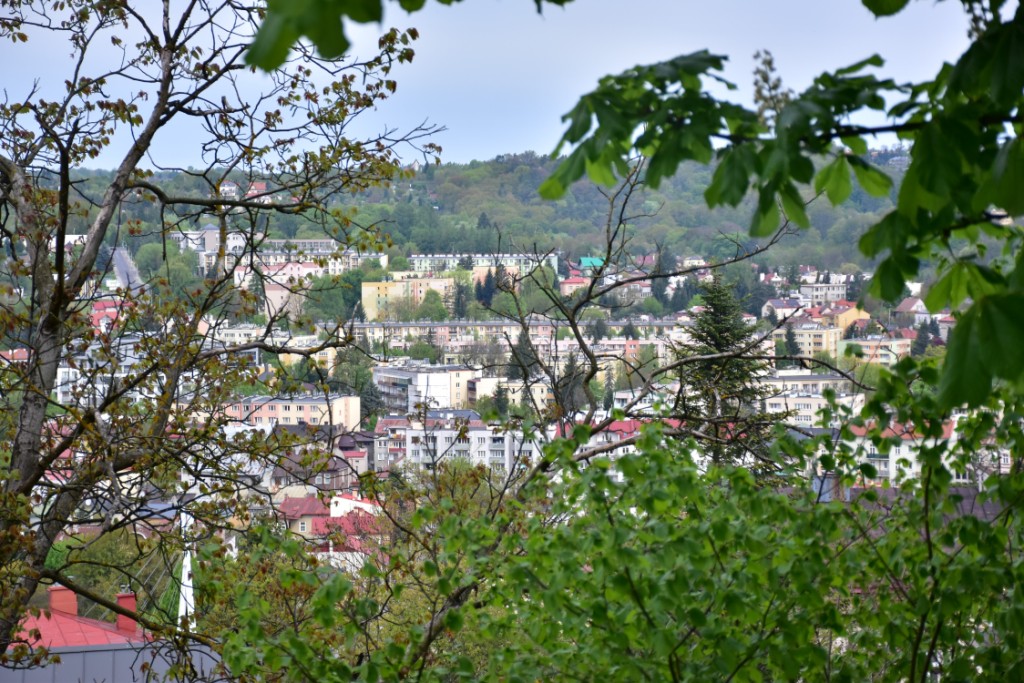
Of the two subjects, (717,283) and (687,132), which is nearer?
(687,132)

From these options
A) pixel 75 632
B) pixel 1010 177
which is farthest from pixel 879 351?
pixel 75 632

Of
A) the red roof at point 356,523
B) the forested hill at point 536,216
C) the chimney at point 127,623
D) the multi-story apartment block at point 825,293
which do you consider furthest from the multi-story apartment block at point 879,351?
the multi-story apartment block at point 825,293

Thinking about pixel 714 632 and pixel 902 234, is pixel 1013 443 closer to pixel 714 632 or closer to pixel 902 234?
pixel 714 632

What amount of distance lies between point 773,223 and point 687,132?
0.80 ft

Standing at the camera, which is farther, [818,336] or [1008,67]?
[818,336]

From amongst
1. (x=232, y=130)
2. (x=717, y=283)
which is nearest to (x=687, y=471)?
(x=232, y=130)

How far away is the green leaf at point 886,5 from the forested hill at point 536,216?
633 inches

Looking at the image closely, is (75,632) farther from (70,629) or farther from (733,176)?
(733,176)

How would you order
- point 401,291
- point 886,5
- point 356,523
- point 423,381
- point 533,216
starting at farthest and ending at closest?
point 401,291 < point 533,216 < point 423,381 < point 356,523 < point 886,5

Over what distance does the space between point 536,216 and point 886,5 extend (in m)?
35.3

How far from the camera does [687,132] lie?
1.34 m

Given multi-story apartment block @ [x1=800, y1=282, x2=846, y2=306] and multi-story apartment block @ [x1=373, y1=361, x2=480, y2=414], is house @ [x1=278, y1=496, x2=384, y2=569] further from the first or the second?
multi-story apartment block @ [x1=800, y1=282, x2=846, y2=306]

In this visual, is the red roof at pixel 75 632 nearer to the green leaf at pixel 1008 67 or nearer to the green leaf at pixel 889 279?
the green leaf at pixel 889 279

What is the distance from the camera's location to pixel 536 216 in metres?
36.6
